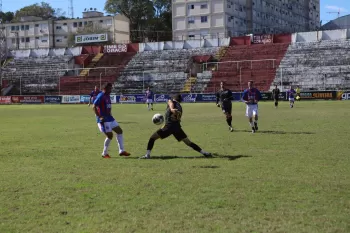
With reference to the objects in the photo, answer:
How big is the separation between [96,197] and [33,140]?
9.85 m

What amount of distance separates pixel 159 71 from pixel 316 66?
21245 millimetres

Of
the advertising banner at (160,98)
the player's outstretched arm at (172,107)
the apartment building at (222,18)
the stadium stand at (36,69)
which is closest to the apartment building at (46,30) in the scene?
the apartment building at (222,18)

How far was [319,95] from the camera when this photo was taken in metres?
50.5

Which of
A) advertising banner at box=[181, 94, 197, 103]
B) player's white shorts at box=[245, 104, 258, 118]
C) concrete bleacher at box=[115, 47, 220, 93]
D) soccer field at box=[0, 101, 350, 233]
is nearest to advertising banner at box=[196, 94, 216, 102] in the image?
advertising banner at box=[181, 94, 197, 103]

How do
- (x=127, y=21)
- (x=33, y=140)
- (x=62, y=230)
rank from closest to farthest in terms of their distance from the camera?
(x=62, y=230)
(x=33, y=140)
(x=127, y=21)

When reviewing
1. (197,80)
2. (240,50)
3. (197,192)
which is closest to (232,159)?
(197,192)

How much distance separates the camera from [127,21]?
332ft

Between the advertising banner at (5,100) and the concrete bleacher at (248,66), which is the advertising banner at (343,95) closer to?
the concrete bleacher at (248,66)

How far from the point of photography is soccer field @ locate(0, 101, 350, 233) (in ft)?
21.2

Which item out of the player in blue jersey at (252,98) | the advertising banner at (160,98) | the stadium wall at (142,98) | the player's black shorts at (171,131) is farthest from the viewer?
the advertising banner at (160,98)

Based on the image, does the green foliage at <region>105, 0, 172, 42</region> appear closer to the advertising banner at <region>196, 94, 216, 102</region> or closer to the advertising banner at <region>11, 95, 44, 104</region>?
the advertising banner at <region>11, 95, 44, 104</region>

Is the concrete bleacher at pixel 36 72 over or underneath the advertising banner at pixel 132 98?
over

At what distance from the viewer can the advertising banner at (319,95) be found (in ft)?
163

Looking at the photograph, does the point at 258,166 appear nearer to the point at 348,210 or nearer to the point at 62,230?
the point at 348,210
